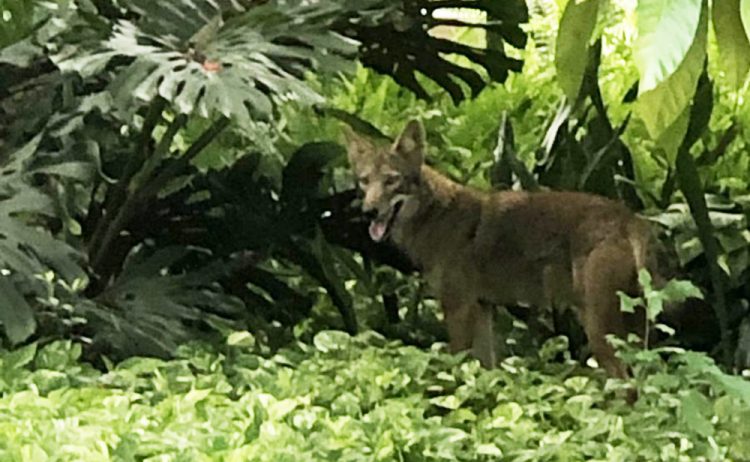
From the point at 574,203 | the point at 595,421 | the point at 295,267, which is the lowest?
the point at 295,267

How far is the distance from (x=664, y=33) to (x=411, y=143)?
1122mm

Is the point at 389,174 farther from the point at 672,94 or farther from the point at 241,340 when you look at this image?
the point at 672,94

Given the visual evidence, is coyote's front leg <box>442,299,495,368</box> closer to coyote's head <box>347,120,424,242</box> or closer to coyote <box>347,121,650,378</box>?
coyote <box>347,121,650,378</box>

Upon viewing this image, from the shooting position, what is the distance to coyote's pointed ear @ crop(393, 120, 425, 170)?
2.07 meters

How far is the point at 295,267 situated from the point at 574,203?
0.68m

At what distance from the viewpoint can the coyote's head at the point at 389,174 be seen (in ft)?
6.79

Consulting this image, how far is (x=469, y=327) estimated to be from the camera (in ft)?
6.89

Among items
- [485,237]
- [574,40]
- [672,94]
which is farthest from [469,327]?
[672,94]

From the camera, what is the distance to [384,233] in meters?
2.09

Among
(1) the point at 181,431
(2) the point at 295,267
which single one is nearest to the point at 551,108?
(2) the point at 295,267

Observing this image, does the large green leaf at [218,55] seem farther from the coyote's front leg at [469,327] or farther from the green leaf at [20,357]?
the coyote's front leg at [469,327]

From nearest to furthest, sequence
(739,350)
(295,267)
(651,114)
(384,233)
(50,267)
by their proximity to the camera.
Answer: (651,114) → (50,267) → (739,350) → (384,233) → (295,267)

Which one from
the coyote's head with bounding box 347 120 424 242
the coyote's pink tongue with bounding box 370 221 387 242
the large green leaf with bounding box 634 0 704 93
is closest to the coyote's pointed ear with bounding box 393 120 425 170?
the coyote's head with bounding box 347 120 424 242

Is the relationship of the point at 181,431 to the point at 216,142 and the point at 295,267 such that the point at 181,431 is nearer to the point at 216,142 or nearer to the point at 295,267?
the point at 295,267
